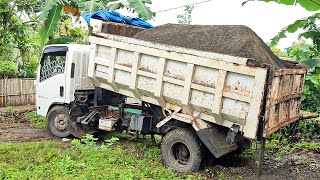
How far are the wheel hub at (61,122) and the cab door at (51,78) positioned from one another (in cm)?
33

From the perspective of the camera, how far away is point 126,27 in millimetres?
7395

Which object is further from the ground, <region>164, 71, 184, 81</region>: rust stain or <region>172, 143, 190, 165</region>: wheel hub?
<region>164, 71, 184, 81</region>: rust stain

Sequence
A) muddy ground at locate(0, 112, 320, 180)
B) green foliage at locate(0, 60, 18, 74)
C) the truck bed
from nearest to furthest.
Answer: the truck bed
muddy ground at locate(0, 112, 320, 180)
green foliage at locate(0, 60, 18, 74)

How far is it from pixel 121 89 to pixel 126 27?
1398 millimetres

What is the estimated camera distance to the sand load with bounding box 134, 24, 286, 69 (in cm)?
548

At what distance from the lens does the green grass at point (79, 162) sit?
518 cm

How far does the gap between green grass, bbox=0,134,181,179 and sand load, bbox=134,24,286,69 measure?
6.42 ft

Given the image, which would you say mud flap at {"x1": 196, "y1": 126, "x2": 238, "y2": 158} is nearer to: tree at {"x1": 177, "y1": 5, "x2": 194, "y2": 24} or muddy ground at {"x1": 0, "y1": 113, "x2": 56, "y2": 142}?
muddy ground at {"x1": 0, "y1": 113, "x2": 56, "y2": 142}

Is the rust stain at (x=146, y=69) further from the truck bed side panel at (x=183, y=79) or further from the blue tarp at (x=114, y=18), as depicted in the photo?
the blue tarp at (x=114, y=18)

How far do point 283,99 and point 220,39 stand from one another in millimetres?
1357

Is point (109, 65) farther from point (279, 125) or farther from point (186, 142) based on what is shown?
point (279, 125)

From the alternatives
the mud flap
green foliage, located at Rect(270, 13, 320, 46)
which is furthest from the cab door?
green foliage, located at Rect(270, 13, 320, 46)

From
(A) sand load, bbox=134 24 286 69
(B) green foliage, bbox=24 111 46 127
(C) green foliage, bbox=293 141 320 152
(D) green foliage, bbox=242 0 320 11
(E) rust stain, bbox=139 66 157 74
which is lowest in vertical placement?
(B) green foliage, bbox=24 111 46 127

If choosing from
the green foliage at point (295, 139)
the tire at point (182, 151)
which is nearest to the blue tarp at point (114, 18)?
the tire at point (182, 151)
